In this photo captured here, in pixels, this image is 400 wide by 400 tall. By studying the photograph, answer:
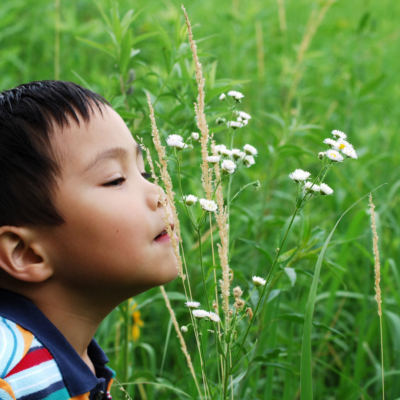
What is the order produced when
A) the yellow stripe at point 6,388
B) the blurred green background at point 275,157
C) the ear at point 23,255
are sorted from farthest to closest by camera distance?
the blurred green background at point 275,157
the ear at point 23,255
the yellow stripe at point 6,388

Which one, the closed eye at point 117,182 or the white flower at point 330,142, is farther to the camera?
the closed eye at point 117,182

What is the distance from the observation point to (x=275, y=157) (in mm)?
1561

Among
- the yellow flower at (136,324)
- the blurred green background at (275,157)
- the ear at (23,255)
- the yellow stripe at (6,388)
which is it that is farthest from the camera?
the yellow flower at (136,324)

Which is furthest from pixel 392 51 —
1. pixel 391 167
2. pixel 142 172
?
pixel 142 172

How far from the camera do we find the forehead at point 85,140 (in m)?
0.84

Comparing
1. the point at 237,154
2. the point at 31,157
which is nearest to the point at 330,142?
the point at 237,154

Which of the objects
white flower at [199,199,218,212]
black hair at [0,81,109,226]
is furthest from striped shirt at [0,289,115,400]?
white flower at [199,199,218,212]

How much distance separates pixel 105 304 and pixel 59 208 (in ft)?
0.70

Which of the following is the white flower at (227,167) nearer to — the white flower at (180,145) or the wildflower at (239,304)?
the white flower at (180,145)

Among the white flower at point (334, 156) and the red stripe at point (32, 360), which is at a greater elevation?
the white flower at point (334, 156)

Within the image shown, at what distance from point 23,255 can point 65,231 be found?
9cm

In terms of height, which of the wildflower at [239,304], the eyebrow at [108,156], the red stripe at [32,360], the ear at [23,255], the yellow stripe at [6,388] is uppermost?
the eyebrow at [108,156]

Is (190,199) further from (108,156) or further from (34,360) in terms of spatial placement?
(34,360)

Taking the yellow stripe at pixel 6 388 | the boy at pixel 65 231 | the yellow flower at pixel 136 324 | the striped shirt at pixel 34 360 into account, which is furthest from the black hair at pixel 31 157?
the yellow flower at pixel 136 324
